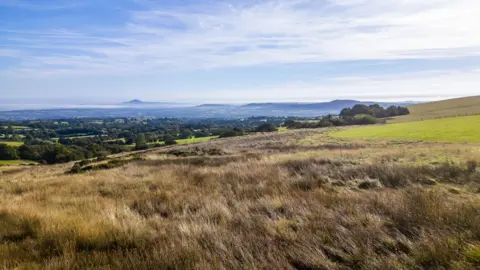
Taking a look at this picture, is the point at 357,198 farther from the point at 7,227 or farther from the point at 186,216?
the point at 7,227

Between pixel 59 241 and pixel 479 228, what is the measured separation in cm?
511

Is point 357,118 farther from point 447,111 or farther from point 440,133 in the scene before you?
point 440,133

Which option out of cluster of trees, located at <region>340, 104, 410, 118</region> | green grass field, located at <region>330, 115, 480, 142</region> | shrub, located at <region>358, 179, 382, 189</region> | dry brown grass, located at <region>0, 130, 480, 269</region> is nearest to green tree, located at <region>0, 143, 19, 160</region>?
green grass field, located at <region>330, 115, 480, 142</region>

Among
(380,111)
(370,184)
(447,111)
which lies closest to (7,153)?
(370,184)

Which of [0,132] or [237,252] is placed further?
[0,132]

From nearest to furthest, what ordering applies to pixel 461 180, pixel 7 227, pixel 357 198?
pixel 7 227 < pixel 357 198 < pixel 461 180

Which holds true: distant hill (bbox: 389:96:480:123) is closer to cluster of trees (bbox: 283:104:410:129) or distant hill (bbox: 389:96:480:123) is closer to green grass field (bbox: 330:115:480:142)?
cluster of trees (bbox: 283:104:410:129)

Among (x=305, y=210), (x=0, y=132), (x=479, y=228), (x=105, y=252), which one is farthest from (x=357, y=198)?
(x=0, y=132)

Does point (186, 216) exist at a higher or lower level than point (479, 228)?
lower

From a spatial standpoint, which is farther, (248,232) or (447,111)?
(447,111)

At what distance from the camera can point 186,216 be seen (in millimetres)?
5023

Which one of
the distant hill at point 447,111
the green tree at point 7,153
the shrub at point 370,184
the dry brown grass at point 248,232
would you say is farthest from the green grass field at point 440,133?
the green tree at point 7,153

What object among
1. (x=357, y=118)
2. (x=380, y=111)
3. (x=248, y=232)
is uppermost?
(x=380, y=111)

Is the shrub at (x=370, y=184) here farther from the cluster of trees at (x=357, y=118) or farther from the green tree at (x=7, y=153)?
the green tree at (x=7, y=153)
